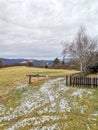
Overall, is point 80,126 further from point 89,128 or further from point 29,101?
point 29,101

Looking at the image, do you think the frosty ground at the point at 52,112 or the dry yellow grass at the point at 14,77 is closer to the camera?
the frosty ground at the point at 52,112

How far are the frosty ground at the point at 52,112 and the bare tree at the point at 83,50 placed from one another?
22260mm

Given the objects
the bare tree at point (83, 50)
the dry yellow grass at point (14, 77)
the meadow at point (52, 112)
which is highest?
the bare tree at point (83, 50)

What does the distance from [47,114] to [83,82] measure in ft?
38.2

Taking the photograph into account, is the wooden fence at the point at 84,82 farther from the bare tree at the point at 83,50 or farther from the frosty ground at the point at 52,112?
the bare tree at the point at 83,50

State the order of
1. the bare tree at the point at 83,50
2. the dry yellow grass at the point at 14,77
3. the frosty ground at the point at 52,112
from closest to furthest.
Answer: the frosty ground at the point at 52,112, the dry yellow grass at the point at 14,77, the bare tree at the point at 83,50

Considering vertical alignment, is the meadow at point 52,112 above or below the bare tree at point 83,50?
below

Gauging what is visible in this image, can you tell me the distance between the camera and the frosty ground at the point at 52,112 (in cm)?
1415

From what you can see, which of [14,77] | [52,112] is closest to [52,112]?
[52,112]

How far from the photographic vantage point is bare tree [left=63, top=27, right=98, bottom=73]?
4447cm

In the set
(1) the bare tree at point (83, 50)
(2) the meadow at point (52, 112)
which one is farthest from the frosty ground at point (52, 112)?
(1) the bare tree at point (83, 50)

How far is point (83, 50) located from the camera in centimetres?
4434

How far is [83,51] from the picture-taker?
145 ft

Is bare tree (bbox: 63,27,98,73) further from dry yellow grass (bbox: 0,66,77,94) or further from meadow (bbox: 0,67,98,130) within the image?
meadow (bbox: 0,67,98,130)
